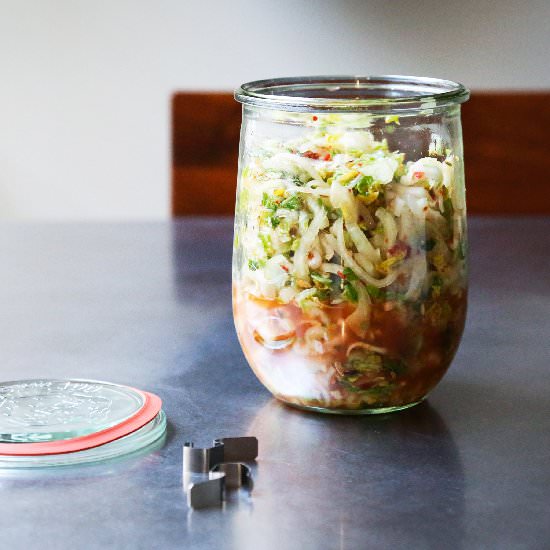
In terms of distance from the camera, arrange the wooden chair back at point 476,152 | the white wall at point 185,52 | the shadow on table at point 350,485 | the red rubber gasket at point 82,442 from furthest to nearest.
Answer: the white wall at point 185,52, the wooden chair back at point 476,152, the red rubber gasket at point 82,442, the shadow on table at point 350,485

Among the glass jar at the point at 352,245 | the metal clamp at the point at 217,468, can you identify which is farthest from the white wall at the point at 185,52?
the metal clamp at the point at 217,468

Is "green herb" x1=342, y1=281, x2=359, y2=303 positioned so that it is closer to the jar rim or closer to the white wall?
the jar rim

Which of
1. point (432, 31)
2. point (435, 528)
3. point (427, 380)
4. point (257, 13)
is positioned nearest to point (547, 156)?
point (432, 31)

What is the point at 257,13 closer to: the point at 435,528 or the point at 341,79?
the point at 341,79

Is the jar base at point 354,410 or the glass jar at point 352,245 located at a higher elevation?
the glass jar at point 352,245

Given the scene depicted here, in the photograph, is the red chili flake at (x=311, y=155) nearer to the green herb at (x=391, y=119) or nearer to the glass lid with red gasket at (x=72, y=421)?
the green herb at (x=391, y=119)
